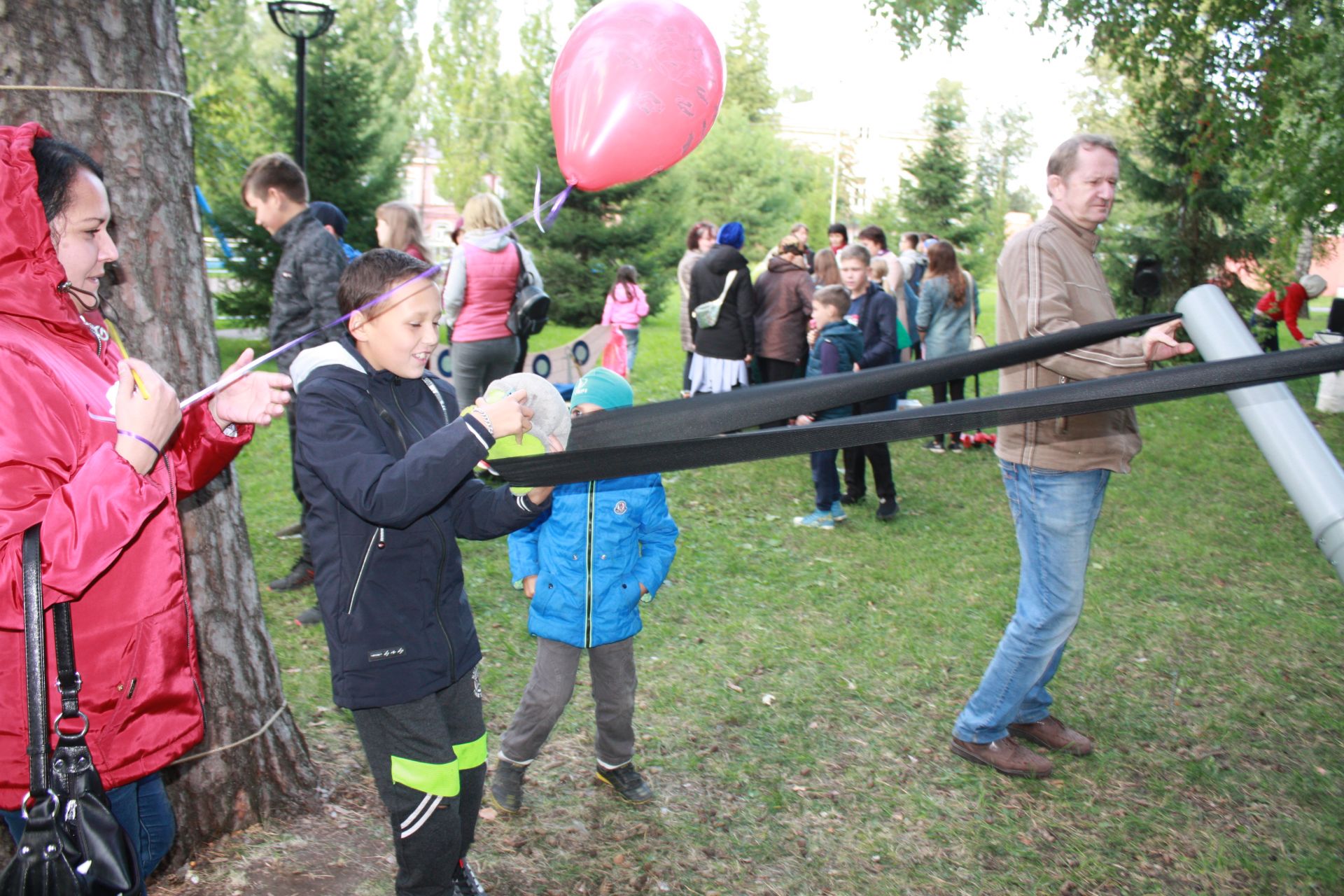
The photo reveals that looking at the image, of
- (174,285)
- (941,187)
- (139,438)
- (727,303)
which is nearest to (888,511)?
(727,303)

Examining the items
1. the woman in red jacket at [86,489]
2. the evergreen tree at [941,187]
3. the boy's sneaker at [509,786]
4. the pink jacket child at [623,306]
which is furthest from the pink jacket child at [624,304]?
the evergreen tree at [941,187]

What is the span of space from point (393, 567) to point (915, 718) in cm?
264

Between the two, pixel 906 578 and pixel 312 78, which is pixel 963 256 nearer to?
pixel 312 78

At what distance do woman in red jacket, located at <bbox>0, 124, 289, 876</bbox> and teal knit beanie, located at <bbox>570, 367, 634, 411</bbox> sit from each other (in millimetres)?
1432

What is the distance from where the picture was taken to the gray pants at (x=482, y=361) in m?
7.06

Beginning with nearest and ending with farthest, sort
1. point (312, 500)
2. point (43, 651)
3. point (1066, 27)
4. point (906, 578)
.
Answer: point (43, 651) < point (312, 500) < point (906, 578) < point (1066, 27)

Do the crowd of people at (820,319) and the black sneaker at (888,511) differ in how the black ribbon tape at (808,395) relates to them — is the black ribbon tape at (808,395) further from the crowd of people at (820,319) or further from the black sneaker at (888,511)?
the black sneaker at (888,511)

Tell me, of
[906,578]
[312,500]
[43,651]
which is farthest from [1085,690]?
[43,651]

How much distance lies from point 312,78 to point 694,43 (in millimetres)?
14307

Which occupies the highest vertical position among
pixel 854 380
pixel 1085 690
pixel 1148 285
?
pixel 1148 285

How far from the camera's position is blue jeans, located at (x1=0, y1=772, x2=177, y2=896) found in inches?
82.4

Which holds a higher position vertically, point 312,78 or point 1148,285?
point 312,78

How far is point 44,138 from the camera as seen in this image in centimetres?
195

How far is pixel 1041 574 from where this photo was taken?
11.5 ft
